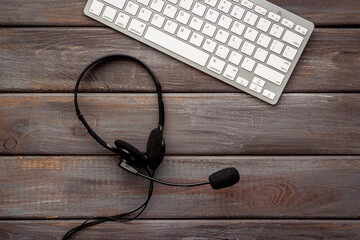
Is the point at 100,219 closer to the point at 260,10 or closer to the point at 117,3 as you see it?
the point at 117,3

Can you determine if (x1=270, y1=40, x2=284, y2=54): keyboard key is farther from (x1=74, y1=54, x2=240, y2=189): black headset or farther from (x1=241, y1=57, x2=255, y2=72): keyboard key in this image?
(x1=74, y1=54, x2=240, y2=189): black headset

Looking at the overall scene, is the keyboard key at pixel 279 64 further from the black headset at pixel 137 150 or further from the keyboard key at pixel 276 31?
the black headset at pixel 137 150

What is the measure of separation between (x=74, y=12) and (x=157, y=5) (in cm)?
19

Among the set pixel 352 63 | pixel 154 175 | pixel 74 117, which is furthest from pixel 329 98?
pixel 74 117

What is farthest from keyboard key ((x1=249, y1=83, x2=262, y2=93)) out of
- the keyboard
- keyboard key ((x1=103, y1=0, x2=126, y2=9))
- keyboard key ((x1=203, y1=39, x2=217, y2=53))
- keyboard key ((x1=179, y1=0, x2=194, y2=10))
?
keyboard key ((x1=103, y1=0, x2=126, y2=9))

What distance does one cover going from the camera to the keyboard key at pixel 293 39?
0.68 metres

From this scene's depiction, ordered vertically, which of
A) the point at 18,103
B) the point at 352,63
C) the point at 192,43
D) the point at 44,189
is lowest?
the point at 44,189

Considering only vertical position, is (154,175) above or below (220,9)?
below

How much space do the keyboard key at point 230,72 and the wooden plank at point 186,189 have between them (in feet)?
0.58

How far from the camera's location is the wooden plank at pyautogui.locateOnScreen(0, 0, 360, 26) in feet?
2.27

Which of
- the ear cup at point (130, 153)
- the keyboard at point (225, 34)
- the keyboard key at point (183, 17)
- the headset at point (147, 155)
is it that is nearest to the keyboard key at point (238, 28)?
the keyboard at point (225, 34)

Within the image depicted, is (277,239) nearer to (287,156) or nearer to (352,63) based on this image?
(287,156)

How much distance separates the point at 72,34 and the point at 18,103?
0.19 metres

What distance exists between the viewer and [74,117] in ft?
2.23
